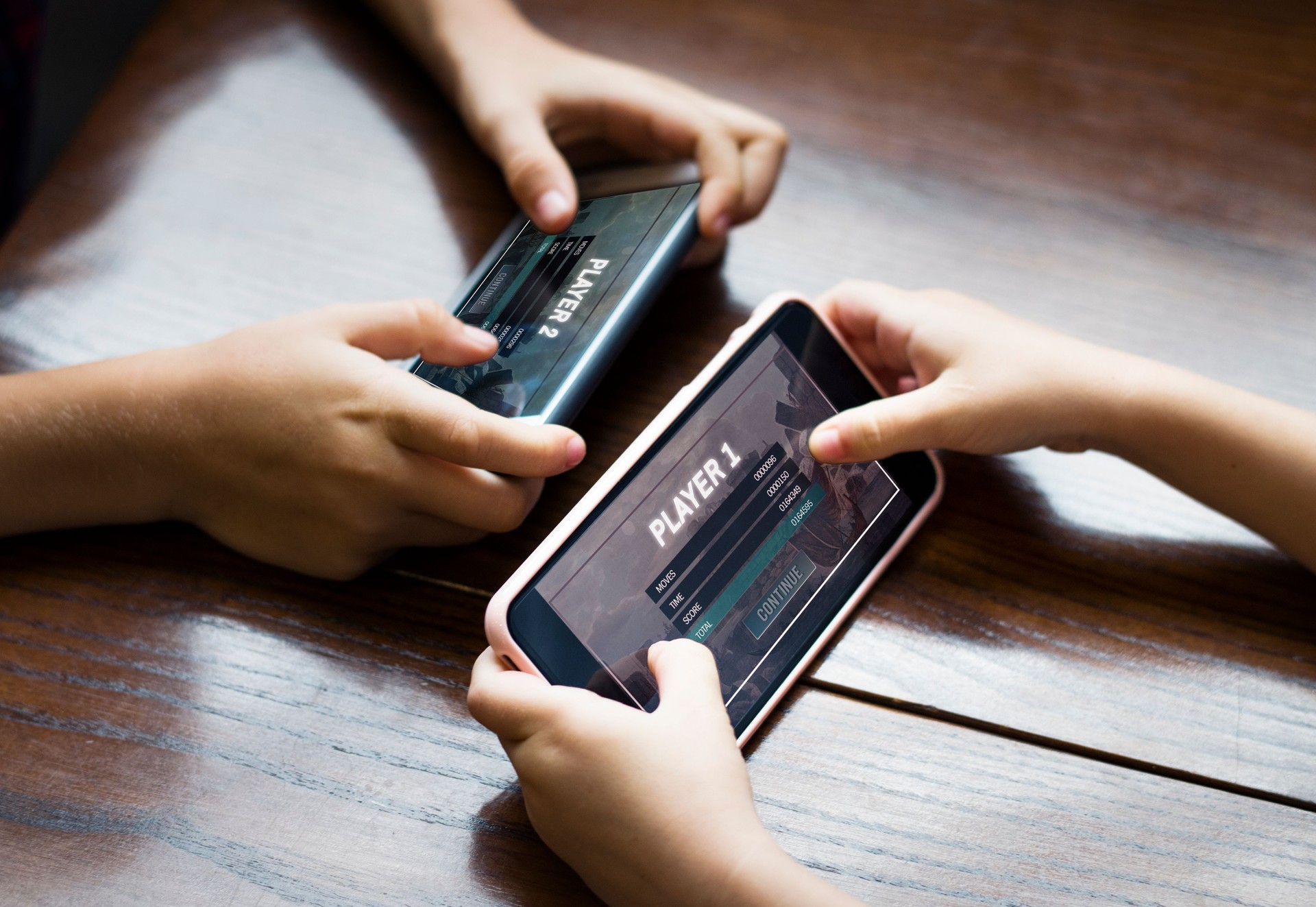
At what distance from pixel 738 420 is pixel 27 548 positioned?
42 cm

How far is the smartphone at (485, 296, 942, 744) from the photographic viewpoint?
44 centimetres

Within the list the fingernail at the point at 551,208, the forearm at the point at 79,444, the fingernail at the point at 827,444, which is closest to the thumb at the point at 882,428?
the fingernail at the point at 827,444

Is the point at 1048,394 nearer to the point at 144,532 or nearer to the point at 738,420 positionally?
the point at 738,420

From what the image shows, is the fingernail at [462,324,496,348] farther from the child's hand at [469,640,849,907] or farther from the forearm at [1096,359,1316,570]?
the forearm at [1096,359,1316,570]

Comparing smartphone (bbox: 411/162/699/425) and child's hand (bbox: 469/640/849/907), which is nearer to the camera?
child's hand (bbox: 469/640/849/907)

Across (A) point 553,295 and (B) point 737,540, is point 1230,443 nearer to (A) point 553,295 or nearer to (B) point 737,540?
(B) point 737,540

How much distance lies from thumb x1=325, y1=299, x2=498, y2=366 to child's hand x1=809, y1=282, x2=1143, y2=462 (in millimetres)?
197

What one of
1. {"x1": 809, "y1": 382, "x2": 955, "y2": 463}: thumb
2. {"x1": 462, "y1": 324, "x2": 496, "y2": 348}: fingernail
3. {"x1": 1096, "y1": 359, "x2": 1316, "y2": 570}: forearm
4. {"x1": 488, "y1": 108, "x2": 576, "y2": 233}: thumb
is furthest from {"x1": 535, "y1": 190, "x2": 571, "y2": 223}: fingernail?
{"x1": 1096, "y1": 359, "x2": 1316, "y2": 570}: forearm

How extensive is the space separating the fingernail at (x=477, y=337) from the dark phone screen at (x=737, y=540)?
0.39 ft

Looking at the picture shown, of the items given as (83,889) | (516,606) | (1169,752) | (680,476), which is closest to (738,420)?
(680,476)

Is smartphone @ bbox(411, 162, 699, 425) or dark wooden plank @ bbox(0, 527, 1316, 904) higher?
smartphone @ bbox(411, 162, 699, 425)

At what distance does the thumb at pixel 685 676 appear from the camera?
43cm

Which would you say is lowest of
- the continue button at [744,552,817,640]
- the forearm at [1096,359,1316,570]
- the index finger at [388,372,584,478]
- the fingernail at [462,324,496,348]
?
the continue button at [744,552,817,640]

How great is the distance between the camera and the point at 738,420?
493mm
